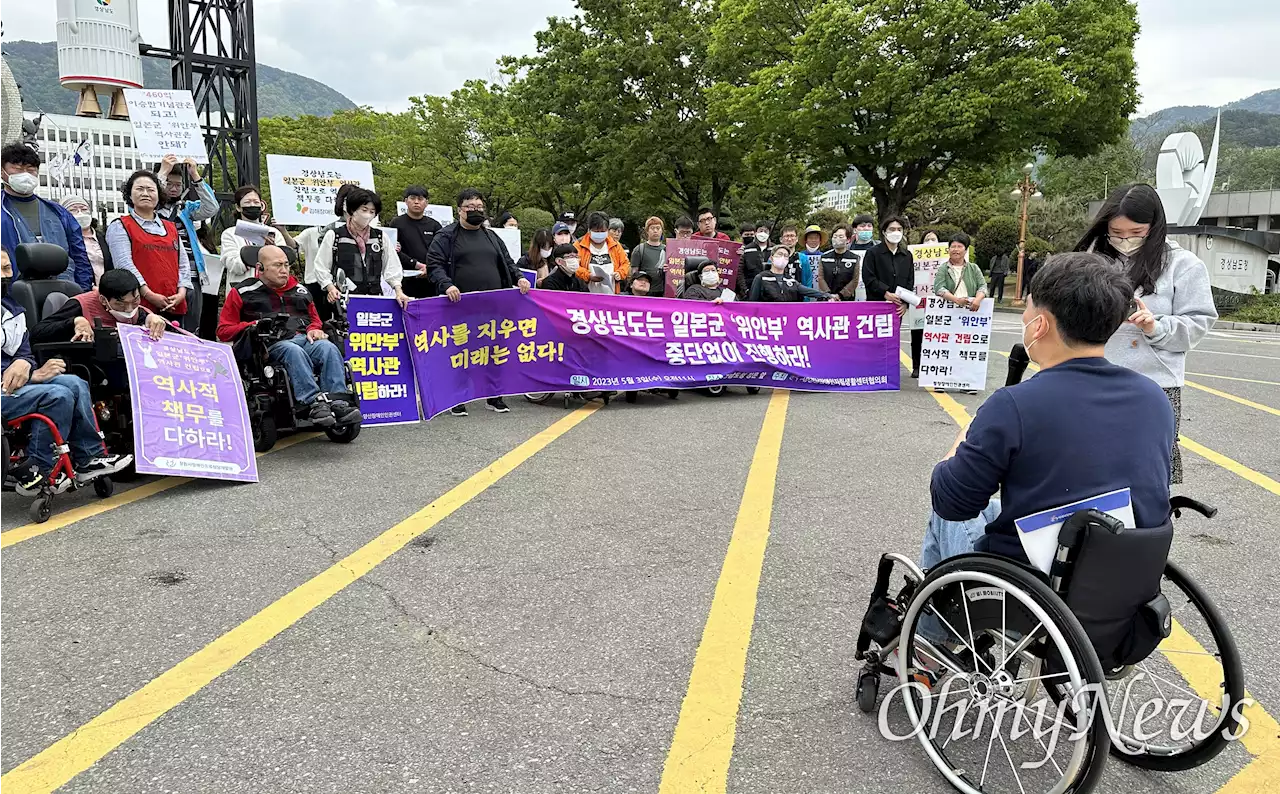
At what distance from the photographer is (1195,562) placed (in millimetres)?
4059

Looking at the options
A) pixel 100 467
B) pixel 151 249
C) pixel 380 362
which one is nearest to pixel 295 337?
pixel 380 362

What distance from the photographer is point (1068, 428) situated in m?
2.12

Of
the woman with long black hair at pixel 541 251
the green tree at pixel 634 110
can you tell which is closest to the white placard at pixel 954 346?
the woman with long black hair at pixel 541 251

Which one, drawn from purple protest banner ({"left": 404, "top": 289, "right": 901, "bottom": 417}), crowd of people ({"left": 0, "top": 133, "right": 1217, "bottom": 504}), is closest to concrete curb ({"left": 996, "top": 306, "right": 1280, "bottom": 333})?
crowd of people ({"left": 0, "top": 133, "right": 1217, "bottom": 504})

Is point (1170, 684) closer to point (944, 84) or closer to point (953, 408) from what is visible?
point (953, 408)

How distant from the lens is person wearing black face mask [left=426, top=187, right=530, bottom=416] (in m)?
7.42

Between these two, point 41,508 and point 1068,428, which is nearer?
point 1068,428

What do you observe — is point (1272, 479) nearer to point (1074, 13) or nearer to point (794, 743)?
point (794, 743)

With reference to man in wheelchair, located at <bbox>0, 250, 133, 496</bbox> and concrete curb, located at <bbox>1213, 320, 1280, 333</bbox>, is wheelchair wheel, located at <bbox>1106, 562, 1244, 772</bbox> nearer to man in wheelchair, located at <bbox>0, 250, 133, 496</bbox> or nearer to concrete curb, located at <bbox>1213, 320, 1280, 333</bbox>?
man in wheelchair, located at <bbox>0, 250, 133, 496</bbox>

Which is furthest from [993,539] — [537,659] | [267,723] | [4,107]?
[4,107]

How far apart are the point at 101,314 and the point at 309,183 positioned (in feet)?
26.2

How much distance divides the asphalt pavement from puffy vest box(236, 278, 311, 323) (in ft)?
3.32

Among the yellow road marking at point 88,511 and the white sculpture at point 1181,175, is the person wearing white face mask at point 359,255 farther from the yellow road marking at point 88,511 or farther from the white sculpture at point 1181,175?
the white sculpture at point 1181,175

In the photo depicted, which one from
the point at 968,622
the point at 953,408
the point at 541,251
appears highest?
the point at 541,251
